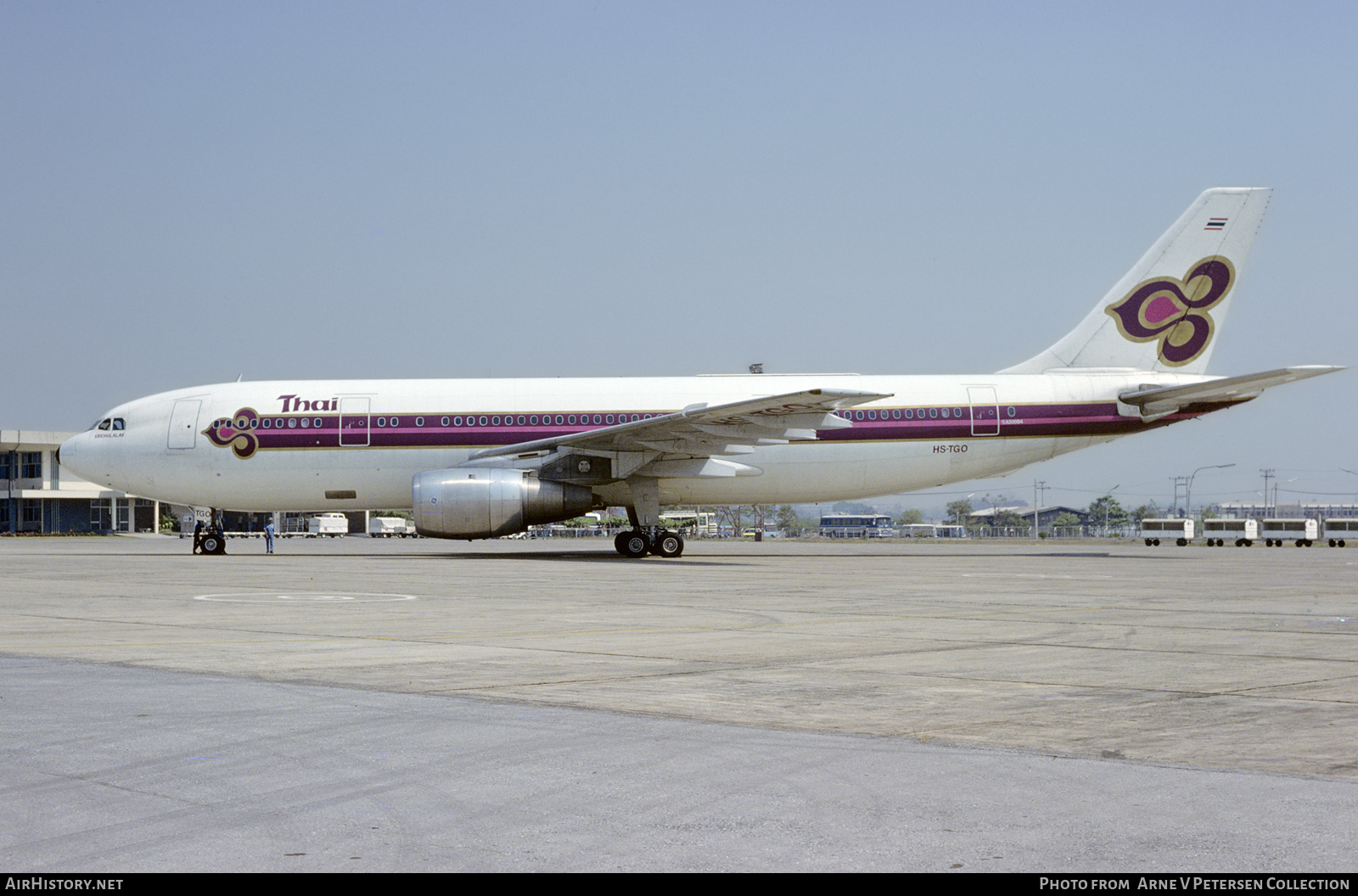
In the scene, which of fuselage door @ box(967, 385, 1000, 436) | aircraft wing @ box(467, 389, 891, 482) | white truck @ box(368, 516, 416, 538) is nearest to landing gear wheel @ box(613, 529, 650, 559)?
aircraft wing @ box(467, 389, 891, 482)

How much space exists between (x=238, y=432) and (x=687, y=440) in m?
11.4

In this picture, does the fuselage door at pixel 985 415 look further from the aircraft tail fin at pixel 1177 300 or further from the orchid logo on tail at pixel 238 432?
the orchid logo on tail at pixel 238 432

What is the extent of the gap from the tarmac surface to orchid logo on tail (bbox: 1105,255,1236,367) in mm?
19167

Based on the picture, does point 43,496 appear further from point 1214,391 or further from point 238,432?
point 1214,391

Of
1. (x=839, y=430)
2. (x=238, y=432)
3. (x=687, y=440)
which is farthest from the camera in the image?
(x=238, y=432)

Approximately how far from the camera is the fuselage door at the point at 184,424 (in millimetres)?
A: 31203

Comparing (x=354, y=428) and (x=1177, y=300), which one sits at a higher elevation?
(x=1177, y=300)

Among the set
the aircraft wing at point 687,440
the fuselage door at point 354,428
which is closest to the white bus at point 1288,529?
the aircraft wing at point 687,440

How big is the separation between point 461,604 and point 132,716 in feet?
28.8

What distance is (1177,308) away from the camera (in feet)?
107

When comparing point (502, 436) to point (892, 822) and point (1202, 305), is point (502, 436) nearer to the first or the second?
point (1202, 305)

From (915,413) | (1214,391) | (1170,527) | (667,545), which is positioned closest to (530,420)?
(667,545)

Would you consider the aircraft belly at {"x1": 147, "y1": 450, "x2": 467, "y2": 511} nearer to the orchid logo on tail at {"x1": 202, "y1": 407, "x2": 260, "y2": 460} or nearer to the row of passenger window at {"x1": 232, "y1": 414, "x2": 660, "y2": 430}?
the orchid logo on tail at {"x1": 202, "y1": 407, "x2": 260, "y2": 460}

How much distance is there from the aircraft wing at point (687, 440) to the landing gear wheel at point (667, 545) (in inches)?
66.1
